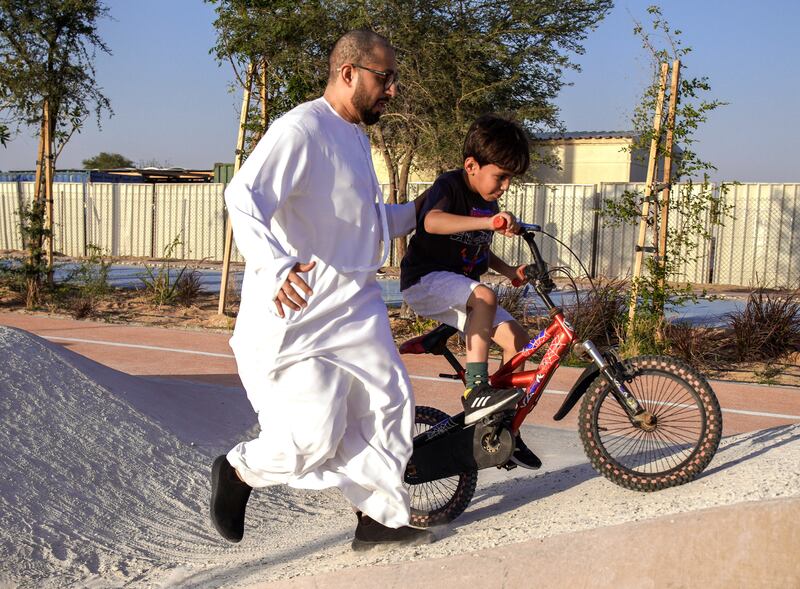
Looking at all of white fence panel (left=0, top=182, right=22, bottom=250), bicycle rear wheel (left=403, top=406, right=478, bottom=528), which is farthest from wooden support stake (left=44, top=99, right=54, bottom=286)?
white fence panel (left=0, top=182, right=22, bottom=250)

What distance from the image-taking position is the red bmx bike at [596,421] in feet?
14.7

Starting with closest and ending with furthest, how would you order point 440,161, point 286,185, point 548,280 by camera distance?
point 286,185 → point 548,280 → point 440,161

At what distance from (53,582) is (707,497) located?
306cm

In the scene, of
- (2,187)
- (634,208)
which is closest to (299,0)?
(634,208)

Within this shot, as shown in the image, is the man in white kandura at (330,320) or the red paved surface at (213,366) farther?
the red paved surface at (213,366)

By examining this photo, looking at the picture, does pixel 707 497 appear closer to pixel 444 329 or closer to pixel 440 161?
pixel 444 329

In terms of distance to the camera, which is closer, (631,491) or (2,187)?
(631,491)

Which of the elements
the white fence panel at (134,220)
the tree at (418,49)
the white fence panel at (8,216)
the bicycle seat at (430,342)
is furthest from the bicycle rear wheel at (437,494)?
the white fence panel at (8,216)

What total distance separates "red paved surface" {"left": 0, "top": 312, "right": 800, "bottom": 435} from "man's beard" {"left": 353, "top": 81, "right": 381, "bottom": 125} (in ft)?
13.4

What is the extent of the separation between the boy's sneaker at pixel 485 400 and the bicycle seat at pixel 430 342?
1.31 ft

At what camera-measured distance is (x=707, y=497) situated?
4094 mm

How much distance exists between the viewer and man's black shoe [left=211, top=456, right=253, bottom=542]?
417 cm

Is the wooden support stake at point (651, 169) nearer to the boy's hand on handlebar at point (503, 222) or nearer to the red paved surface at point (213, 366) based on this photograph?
the red paved surface at point (213, 366)

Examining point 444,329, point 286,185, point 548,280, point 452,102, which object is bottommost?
point 444,329
